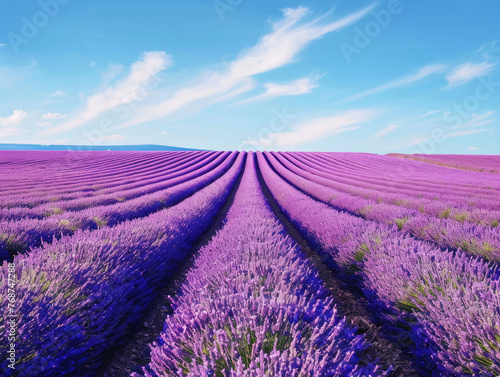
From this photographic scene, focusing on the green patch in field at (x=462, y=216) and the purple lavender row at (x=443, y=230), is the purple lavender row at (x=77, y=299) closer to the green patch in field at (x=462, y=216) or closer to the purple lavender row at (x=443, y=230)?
the purple lavender row at (x=443, y=230)

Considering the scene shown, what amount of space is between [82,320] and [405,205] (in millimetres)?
7838

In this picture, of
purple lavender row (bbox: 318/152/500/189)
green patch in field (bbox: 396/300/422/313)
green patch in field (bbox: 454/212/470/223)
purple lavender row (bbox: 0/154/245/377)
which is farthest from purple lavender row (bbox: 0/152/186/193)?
purple lavender row (bbox: 318/152/500/189)

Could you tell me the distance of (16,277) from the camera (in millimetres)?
1980

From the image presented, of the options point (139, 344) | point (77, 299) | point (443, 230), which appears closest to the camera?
point (77, 299)

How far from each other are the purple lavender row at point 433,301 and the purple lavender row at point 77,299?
7.64 ft

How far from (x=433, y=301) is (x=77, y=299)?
8.69 ft

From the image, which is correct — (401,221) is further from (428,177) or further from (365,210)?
(428,177)

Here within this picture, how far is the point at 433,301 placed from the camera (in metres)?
1.83

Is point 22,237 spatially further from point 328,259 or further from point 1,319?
point 328,259

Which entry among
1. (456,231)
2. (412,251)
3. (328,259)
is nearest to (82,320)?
(412,251)

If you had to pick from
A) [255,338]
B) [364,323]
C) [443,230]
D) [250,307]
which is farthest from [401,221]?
[255,338]

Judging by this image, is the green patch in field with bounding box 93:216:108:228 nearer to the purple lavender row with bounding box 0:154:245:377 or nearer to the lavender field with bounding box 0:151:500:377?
the lavender field with bounding box 0:151:500:377

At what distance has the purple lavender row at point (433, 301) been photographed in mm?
1497

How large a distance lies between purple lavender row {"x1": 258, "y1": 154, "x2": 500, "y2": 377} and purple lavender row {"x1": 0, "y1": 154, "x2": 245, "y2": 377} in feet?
7.64
